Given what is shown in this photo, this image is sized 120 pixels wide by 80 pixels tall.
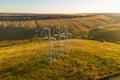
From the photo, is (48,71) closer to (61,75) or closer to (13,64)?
(61,75)

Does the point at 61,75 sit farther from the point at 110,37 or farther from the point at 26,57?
the point at 110,37

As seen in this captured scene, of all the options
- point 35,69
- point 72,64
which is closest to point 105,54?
point 72,64

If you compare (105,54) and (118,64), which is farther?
(105,54)

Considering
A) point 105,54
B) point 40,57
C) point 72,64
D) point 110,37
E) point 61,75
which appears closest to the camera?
point 61,75

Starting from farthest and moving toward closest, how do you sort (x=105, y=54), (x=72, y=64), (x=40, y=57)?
(x=105, y=54) < (x=40, y=57) < (x=72, y=64)

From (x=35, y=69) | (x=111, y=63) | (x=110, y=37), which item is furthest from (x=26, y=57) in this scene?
(x=110, y=37)

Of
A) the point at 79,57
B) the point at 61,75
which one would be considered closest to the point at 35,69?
the point at 61,75

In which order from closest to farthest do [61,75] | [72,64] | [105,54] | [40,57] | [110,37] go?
[61,75]
[72,64]
[40,57]
[105,54]
[110,37]

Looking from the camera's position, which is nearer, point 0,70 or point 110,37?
point 0,70

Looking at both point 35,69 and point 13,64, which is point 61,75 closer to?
point 35,69
